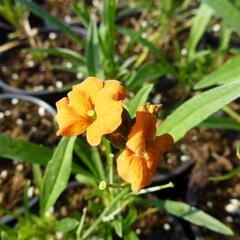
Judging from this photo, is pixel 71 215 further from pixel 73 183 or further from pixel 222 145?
pixel 222 145

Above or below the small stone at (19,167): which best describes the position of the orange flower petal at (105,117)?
above

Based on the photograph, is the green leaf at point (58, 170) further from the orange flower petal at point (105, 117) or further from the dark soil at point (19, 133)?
the dark soil at point (19, 133)

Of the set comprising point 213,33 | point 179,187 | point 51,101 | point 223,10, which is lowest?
point 179,187

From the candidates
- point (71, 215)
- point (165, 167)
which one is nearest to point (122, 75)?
point (165, 167)

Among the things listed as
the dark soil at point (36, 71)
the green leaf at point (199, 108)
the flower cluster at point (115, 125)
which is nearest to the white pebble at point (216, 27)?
the dark soil at point (36, 71)

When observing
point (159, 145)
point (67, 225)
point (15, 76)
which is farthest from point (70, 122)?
point (15, 76)

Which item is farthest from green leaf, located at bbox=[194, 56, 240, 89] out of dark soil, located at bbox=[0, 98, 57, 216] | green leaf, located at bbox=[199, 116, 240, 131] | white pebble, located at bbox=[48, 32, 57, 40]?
white pebble, located at bbox=[48, 32, 57, 40]
